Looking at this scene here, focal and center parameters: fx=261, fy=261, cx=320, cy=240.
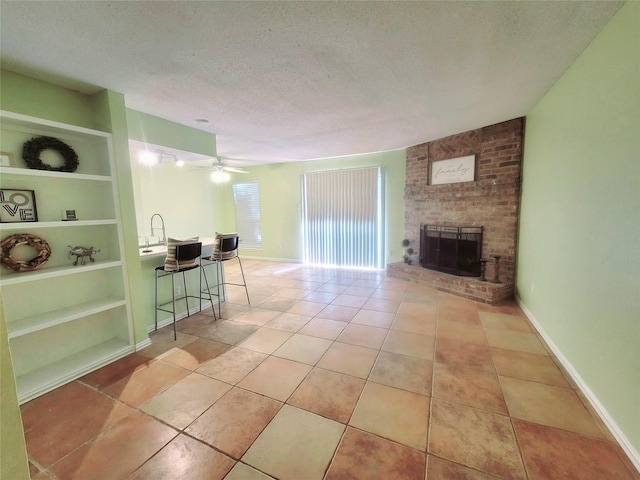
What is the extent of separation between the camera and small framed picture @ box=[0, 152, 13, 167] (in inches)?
76.0

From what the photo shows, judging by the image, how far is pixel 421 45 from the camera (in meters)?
1.75

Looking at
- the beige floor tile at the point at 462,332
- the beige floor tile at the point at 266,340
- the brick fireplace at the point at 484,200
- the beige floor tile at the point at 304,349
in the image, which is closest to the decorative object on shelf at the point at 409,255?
the brick fireplace at the point at 484,200

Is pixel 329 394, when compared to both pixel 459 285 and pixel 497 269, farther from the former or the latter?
pixel 497 269

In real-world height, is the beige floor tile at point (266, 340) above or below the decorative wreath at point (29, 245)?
below

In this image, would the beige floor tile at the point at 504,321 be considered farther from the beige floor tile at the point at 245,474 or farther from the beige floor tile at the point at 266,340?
the beige floor tile at the point at 245,474

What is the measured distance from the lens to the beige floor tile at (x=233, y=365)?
213 cm

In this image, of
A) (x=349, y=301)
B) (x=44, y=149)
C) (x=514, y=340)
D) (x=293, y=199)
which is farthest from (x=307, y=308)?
(x=293, y=199)

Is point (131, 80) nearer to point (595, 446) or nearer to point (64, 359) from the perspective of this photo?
point (64, 359)

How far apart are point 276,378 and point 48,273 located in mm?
1927

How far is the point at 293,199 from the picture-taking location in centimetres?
639

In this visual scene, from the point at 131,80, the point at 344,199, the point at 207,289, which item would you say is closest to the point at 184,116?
the point at 131,80

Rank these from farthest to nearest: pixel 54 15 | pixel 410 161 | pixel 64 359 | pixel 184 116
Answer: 1. pixel 410 161
2. pixel 184 116
3. pixel 64 359
4. pixel 54 15

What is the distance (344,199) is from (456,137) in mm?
2418

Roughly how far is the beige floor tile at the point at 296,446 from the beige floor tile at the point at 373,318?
146cm
